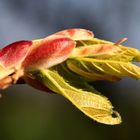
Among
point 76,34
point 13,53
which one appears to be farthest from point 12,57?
point 76,34

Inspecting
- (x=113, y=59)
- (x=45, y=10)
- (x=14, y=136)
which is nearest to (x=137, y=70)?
(x=113, y=59)

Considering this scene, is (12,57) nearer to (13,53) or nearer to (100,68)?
(13,53)

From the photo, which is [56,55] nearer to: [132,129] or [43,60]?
[43,60]

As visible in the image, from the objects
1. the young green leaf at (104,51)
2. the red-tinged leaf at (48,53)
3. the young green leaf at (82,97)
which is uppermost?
the red-tinged leaf at (48,53)

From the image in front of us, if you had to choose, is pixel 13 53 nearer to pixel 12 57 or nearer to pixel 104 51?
pixel 12 57
